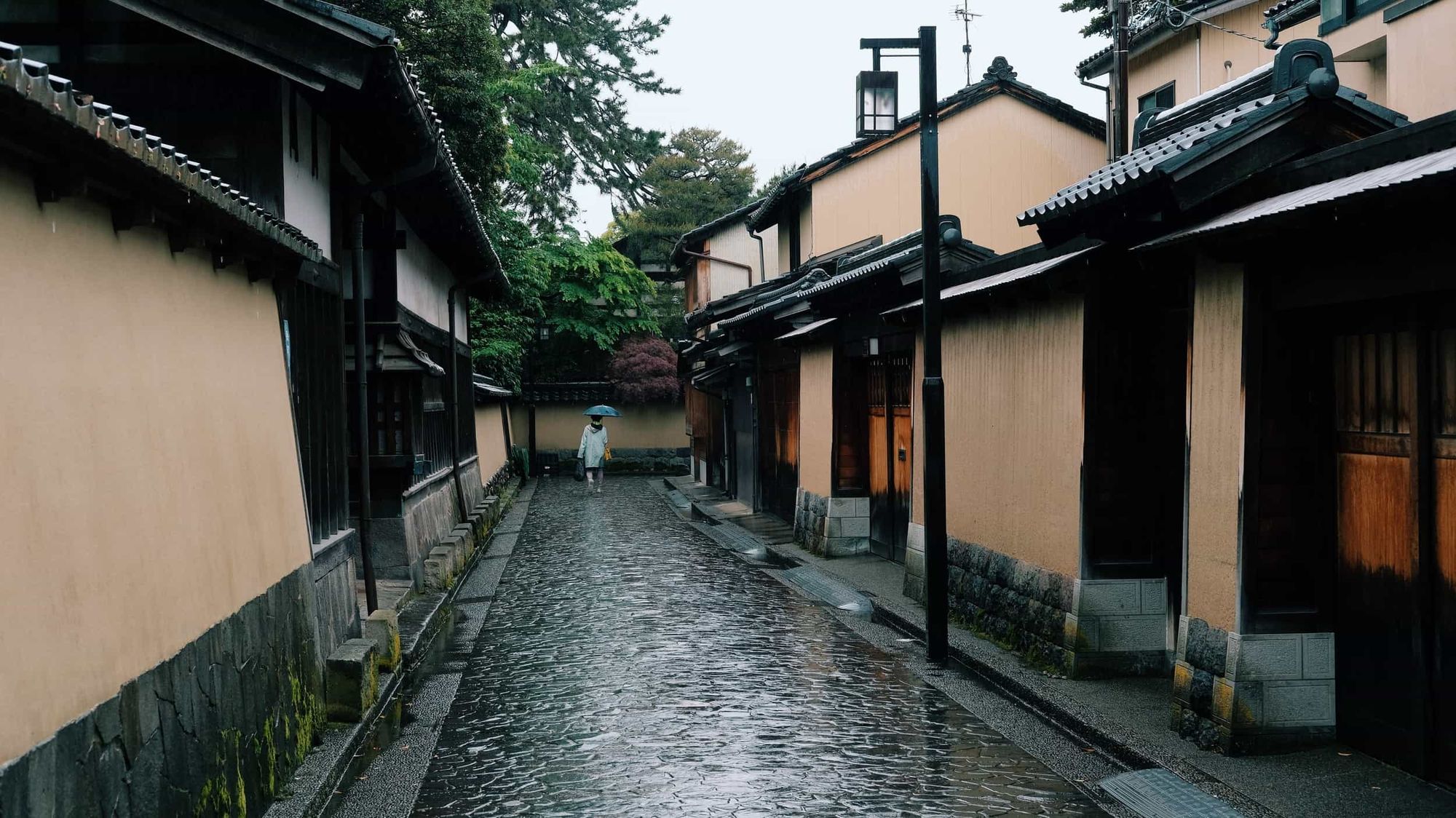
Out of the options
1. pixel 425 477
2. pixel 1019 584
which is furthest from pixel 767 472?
pixel 1019 584

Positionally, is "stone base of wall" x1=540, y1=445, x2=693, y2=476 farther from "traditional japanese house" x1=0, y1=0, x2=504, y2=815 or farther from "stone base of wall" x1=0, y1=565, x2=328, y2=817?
"stone base of wall" x1=0, y1=565, x2=328, y2=817

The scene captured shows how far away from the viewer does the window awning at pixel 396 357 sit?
15.7 metres

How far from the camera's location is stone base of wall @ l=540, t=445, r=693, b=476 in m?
49.2

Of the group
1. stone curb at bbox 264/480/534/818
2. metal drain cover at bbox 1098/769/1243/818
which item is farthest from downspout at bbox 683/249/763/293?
metal drain cover at bbox 1098/769/1243/818

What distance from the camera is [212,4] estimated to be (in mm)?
9672

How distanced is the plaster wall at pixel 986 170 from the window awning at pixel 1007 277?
39.7 feet

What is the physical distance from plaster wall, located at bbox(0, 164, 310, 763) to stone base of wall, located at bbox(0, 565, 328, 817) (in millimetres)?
114

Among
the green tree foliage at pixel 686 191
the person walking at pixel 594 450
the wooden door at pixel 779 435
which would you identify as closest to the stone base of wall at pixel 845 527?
the wooden door at pixel 779 435

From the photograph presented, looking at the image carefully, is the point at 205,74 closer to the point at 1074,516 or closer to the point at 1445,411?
the point at 1074,516

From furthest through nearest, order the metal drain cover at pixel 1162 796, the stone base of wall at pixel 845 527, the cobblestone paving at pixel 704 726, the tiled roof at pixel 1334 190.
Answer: the stone base of wall at pixel 845 527, the cobblestone paving at pixel 704 726, the metal drain cover at pixel 1162 796, the tiled roof at pixel 1334 190

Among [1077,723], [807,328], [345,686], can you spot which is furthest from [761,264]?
[1077,723]

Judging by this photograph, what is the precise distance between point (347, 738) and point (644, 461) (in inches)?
1630

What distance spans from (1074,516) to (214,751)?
23.6 ft

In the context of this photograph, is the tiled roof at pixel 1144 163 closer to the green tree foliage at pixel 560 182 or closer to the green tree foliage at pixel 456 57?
the green tree foliage at pixel 456 57
